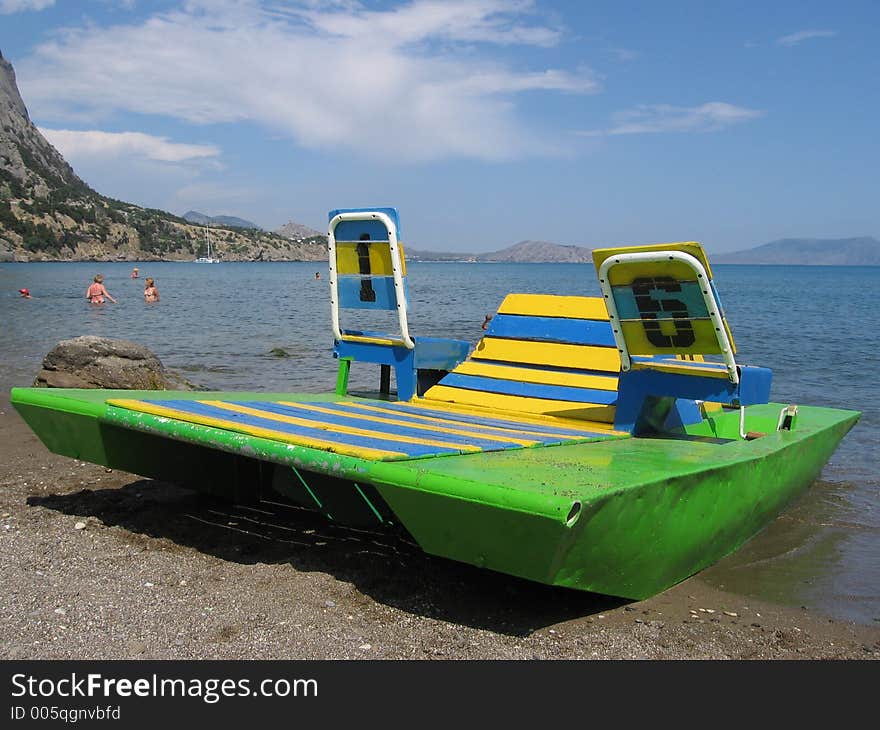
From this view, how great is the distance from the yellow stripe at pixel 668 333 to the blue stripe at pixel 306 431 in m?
2.04

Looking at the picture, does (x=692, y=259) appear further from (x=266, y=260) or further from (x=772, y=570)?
(x=266, y=260)

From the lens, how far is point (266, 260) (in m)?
186

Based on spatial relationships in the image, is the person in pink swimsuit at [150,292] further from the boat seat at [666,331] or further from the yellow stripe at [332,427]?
the boat seat at [666,331]

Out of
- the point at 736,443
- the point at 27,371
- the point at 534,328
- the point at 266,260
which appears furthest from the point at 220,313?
the point at 266,260

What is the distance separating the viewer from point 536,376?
7.54 metres

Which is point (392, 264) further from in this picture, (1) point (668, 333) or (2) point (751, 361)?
(2) point (751, 361)

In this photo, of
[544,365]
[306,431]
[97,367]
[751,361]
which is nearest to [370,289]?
[544,365]

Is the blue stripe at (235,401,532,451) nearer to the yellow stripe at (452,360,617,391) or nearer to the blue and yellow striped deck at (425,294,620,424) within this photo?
the blue and yellow striped deck at (425,294,620,424)

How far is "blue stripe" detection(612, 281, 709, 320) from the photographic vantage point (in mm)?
5590

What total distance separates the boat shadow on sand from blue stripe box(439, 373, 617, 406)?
2011mm

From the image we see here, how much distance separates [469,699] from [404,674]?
0.36m

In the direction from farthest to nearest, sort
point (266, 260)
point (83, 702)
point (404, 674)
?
point (266, 260) < point (404, 674) < point (83, 702)

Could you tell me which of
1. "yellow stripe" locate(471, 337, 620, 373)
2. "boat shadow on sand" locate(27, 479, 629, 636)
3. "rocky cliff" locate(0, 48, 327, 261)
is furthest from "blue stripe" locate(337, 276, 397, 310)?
"rocky cliff" locate(0, 48, 327, 261)

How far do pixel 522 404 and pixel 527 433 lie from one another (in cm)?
163
